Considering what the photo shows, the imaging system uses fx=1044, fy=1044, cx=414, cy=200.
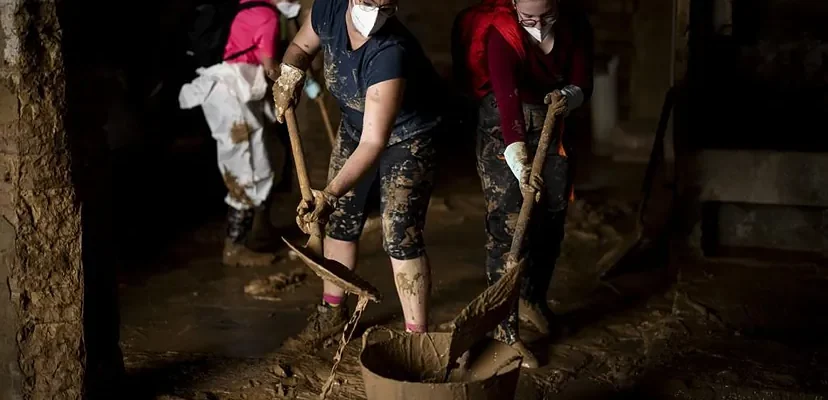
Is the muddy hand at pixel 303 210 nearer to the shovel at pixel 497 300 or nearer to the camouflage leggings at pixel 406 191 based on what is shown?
the camouflage leggings at pixel 406 191

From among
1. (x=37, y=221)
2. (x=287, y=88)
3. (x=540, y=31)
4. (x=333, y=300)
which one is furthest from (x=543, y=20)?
(x=37, y=221)

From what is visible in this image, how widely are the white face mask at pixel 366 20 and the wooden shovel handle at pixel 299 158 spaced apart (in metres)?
0.38

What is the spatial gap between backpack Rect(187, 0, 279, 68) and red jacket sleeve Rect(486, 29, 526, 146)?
1.71m

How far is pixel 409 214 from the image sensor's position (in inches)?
153

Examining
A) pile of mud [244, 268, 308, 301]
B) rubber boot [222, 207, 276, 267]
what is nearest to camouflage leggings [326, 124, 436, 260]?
pile of mud [244, 268, 308, 301]

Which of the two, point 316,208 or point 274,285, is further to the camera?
point 274,285

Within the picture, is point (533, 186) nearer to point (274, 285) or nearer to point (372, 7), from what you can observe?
point (372, 7)

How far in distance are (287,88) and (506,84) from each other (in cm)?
79

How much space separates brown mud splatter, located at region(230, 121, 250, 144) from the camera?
17.3 feet

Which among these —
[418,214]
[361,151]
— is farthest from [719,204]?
[361,151]

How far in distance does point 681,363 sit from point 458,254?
71.1 inches

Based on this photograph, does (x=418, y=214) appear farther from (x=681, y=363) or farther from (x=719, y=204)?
(x=719, y=204)

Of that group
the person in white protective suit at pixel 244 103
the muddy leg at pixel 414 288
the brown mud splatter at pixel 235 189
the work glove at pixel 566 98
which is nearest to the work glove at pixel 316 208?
the muddy leg at pixel 414 288

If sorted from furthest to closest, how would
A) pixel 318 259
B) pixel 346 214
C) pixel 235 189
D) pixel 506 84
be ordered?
pixel 235 189 < pixel 346 214 < pixel 506 84 < pixel 318 259
